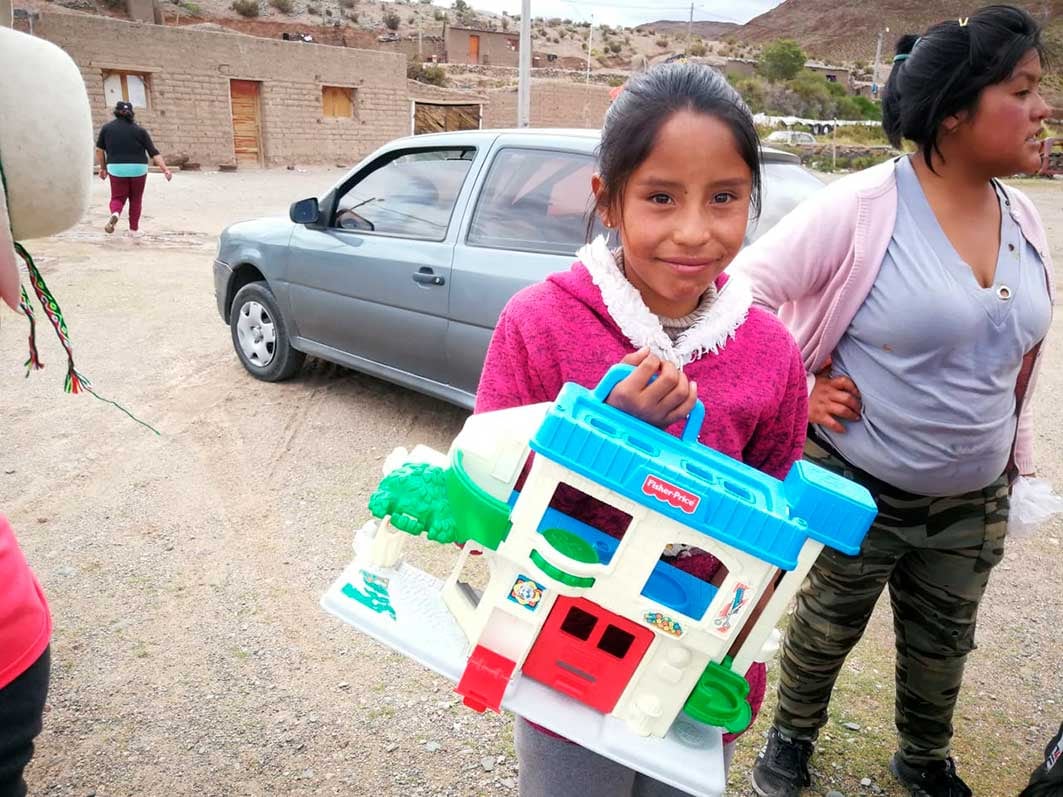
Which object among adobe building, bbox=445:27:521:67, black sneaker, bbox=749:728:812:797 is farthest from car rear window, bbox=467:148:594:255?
adobe building, bbox=445:27:521:67

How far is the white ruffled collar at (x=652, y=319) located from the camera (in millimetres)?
1234

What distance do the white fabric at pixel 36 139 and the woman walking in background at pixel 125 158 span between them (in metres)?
11.1

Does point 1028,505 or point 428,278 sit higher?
point 428,278

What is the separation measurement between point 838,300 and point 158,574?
109 inches

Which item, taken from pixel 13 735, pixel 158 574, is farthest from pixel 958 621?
pixel 158 574

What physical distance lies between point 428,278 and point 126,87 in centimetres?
2195

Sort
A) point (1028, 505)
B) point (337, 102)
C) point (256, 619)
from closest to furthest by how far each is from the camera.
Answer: point (1028, 505), point (256, 619), point (337, 102)

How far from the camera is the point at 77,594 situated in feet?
9.98

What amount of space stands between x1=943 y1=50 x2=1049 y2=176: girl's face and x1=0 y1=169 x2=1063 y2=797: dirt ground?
177cm

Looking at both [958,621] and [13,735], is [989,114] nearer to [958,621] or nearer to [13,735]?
[958,621]

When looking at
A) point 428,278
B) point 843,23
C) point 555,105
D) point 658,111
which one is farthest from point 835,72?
point 658,111

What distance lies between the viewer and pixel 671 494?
3.01ft

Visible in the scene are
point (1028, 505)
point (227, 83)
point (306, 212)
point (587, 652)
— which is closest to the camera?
point (587, 652)

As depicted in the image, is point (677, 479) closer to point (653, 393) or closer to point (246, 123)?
point (653, 393)
